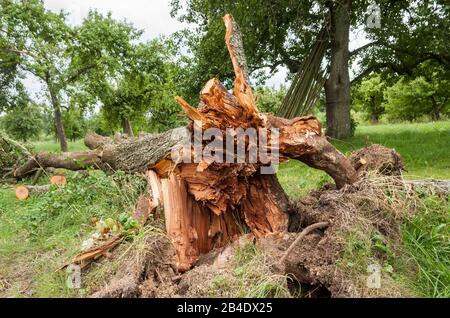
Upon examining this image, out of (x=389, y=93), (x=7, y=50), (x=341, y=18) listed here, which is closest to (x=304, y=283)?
(x=341, y=18)

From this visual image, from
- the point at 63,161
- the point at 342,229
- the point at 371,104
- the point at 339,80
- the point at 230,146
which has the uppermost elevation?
the point at 371,104

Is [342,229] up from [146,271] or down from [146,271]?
up

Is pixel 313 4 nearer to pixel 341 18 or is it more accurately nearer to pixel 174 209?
pixel 341 18

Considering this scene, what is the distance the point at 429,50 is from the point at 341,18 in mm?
3029

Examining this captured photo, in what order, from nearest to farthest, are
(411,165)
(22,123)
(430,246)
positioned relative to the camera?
(430,246) → (411,165) → (22,123)

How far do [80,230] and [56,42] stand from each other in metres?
12.5

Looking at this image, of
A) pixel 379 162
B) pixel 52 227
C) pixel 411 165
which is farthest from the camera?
pixel 411 165

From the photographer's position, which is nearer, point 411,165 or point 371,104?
point 411,165

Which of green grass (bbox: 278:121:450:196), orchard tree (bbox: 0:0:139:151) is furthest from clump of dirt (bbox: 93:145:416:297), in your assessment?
orchard tree (bbox: 0:0:139:151)

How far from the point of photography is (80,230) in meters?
4.66

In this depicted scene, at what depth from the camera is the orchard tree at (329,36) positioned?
10.3 metres

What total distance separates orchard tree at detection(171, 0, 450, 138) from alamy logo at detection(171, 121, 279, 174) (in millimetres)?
7199

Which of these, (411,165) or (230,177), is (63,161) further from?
(411,165)

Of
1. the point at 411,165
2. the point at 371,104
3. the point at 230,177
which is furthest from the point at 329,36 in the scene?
the point at 371,104
